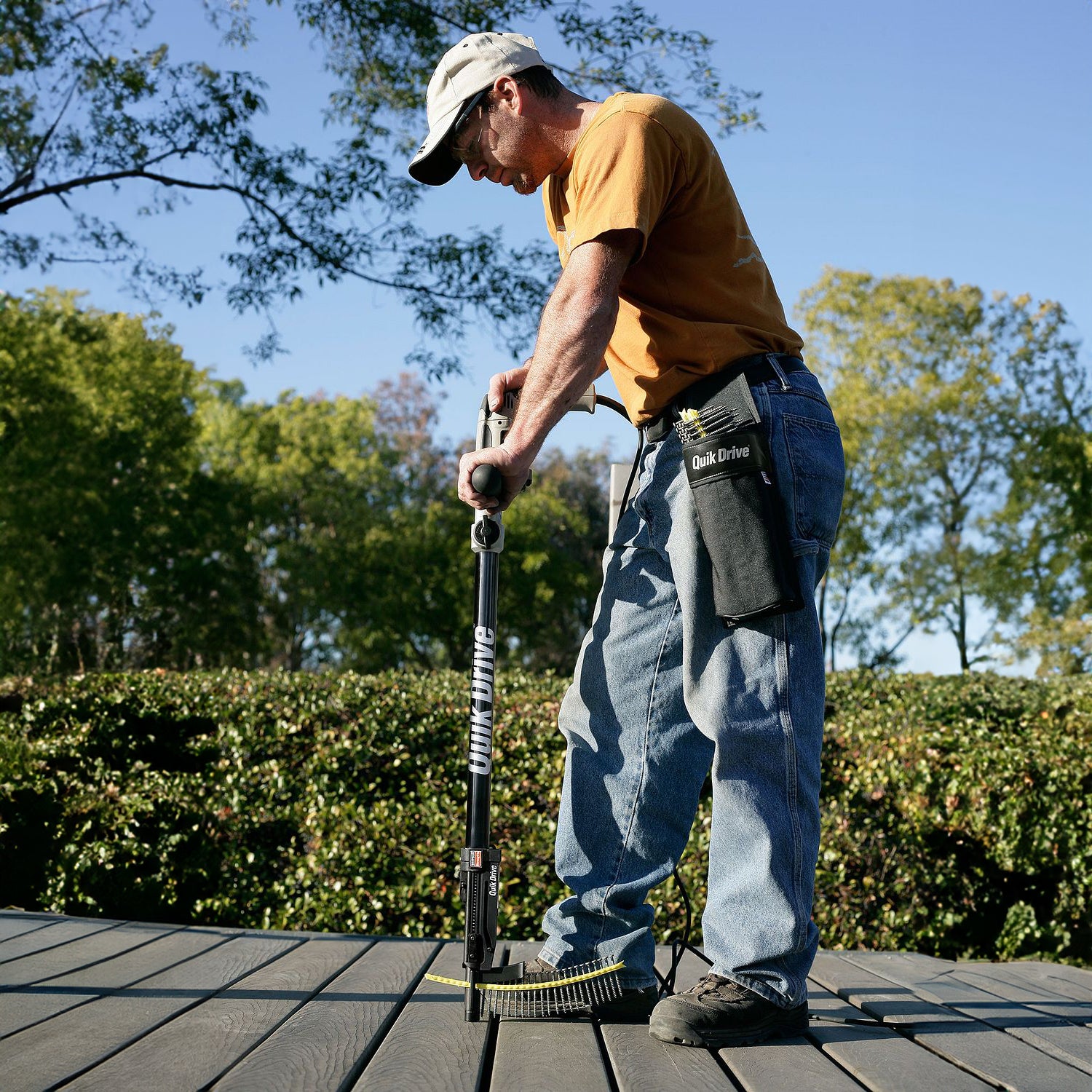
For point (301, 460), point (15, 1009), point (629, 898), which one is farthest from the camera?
point (301, 460)

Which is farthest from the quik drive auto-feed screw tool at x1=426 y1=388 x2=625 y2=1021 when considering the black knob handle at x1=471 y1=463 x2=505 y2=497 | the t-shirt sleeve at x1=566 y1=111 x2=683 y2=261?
the t-shirt sleeve at x1=566 y1=111 x2=683 y2=261

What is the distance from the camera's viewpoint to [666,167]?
244cm

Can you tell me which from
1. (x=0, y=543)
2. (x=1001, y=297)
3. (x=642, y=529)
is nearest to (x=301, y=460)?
(x=0, y=543)

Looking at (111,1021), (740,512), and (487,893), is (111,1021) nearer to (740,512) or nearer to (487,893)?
(487,893)

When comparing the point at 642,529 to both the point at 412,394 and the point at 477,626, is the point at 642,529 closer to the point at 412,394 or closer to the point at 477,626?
the point at 477,626

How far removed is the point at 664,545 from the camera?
8.55 feet

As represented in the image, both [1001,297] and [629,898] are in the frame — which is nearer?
[629,898]

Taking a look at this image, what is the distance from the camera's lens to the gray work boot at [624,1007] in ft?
8.05

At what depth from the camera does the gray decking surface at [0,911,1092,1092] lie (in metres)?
1.96

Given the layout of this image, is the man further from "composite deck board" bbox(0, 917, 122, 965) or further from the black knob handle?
"composite deck board" bbox(0, 917, 122, 965)

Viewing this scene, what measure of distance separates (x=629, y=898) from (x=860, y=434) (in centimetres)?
2587

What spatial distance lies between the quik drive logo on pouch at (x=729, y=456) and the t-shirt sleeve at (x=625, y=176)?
45 centimetres

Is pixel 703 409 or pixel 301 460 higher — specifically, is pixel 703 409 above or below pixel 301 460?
below

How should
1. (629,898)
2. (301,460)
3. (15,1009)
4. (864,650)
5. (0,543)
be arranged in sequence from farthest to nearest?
(301,460) → (864,650) → (0,543) → (629,898) → (15,1009)
